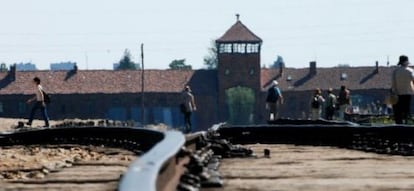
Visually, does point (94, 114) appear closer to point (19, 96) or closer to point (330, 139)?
point (19, 96)

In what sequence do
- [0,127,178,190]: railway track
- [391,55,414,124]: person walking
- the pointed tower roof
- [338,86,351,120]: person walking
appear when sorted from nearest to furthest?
[0,127,178,190]: railway track → [391,55,414,124]: person walking → [338,86,351,120]: person walking → the pointed tower roof

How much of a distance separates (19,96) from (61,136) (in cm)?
10688

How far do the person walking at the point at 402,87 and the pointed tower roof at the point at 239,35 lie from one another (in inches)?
4345

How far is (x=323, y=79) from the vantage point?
12794cm

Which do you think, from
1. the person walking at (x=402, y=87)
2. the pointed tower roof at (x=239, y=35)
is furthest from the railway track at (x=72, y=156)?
the pointed tower roof at (x=239, y=35)

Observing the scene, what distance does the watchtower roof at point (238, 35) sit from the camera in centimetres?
12750

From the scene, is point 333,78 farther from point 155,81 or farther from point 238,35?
point 155,81

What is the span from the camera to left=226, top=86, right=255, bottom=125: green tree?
11994cm

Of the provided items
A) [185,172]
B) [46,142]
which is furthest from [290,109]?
[185,172]

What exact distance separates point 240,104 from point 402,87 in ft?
338

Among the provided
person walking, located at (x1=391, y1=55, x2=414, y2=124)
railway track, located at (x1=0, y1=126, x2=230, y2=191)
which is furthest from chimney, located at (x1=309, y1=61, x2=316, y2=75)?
railway track, located at (x1=0, y1=126, x2=230, y2=191)

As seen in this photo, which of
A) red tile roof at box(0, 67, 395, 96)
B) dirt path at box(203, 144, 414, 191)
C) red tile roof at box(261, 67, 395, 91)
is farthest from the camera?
red tile roof at box(261, 67, 395, 91)

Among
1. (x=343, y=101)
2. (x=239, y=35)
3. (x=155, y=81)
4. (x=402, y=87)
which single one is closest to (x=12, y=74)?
(x=155, y=81)

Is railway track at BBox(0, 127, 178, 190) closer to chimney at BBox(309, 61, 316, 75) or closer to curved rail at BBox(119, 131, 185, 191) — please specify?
curved rail at BBox(119, 131, 185, 191)
